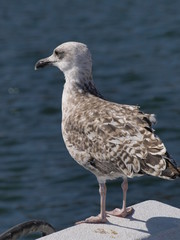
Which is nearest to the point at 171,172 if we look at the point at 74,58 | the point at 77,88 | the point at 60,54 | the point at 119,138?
the point at 119,138

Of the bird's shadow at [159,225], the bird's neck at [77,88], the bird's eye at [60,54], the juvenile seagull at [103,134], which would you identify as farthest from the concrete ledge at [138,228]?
the bird's eye at [60,54]

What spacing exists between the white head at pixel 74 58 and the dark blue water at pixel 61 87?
228 inches

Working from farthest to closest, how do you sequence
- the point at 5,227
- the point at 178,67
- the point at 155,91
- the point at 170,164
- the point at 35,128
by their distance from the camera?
1. the point at 178,67
2. the point at 155,91
3. the point at 35,128
4. the point at 5,227
5. the point at 170,164

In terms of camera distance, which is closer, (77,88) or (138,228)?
(138,228)

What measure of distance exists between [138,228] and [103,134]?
1186mm

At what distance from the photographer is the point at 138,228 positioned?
7684 mm

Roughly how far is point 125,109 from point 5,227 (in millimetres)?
6712

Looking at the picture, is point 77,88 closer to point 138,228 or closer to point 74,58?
point 74,58

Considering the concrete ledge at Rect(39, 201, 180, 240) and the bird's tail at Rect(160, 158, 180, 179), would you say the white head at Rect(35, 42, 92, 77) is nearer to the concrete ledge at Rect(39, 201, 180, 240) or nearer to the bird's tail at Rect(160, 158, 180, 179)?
the concrete ledge at Rect(39, 201, 180, 240)

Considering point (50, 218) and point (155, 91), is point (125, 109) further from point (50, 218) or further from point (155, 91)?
point (155, 91)

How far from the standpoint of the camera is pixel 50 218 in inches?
608

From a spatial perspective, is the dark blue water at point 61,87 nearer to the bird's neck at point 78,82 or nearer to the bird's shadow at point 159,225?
the bird's neck at point 78,82

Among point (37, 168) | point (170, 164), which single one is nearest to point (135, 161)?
point (170, 164)

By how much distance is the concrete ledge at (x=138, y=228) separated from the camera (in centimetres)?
743
